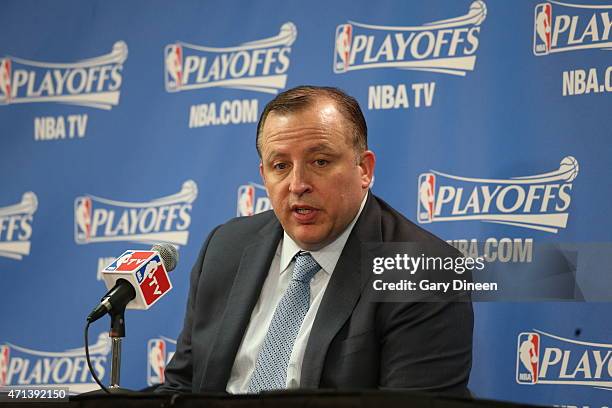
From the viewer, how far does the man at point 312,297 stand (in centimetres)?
262

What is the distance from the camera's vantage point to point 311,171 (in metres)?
2.84

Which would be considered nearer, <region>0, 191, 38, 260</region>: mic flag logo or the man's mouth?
the man's mouth

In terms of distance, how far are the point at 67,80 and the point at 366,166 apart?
2132mm

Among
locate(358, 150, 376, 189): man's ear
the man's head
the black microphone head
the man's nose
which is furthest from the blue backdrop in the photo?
the black microphone head

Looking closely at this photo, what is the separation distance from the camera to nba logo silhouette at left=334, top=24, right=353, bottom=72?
382 centimetres

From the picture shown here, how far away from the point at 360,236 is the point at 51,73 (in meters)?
2.36

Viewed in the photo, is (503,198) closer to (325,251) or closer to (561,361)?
(561,361)

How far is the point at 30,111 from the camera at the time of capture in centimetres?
448

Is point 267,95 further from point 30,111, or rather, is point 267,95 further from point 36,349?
point 36,349

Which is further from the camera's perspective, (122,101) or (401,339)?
(122,101)

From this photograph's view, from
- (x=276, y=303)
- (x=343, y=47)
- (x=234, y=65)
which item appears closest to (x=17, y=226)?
(x=234, y=65)

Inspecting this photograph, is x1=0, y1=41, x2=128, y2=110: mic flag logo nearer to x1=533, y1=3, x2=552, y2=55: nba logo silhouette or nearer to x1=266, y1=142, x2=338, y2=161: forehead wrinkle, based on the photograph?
x1=266, y1=142, x2=338, y2=161: forehead wrinkle

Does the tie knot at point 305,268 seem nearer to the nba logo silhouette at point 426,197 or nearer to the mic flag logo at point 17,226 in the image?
the nba logo silhouette at point 426,197

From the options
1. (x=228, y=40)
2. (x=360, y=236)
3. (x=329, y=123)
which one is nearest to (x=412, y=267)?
(x=360, y=236)
